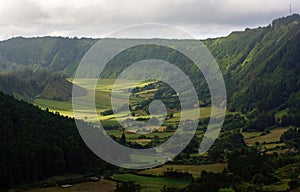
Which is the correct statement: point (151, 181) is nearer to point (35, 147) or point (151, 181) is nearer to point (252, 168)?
point (252, 168)

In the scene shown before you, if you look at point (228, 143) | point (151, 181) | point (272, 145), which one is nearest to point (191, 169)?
point (151, 181)

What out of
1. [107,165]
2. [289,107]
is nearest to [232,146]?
[107,165]

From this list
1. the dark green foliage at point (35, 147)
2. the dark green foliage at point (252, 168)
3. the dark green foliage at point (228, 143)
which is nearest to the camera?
the dark green foliage at point (252, 168)

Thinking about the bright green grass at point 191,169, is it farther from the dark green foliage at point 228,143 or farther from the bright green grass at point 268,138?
the bright green grass at point 268,138

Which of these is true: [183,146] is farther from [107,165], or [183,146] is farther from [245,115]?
[245,115]

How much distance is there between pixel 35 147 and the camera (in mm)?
90062

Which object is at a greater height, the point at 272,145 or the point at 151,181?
the point at 151,181

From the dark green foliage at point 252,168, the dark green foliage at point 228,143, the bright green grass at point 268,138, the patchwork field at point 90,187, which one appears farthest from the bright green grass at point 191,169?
the bright green grass at point 268,138

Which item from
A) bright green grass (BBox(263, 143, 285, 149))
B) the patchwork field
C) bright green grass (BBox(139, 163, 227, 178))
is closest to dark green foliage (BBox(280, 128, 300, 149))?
bright green grass (BBox(263, 143, 285, 149))

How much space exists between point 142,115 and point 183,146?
70.4m

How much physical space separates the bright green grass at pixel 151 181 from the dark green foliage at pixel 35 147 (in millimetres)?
11144

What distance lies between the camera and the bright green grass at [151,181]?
76312 mm

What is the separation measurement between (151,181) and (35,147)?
24.3 metres

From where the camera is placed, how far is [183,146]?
13012 centimetres
